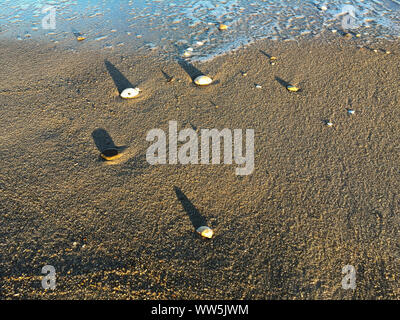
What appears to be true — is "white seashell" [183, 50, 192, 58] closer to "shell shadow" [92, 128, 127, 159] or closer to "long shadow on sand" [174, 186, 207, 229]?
"shell shadow" [92, 128, 127, 159]

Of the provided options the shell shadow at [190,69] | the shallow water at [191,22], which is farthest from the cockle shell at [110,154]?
the shallow water at [191,22]

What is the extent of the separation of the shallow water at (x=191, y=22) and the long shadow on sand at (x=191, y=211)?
2720 millimetres

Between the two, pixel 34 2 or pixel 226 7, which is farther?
pixel 34 2

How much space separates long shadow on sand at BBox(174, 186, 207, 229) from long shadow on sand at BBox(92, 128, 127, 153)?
849 mm

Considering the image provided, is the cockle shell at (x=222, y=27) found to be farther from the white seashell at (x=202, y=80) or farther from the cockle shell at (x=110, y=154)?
the cockle shell at (x=110, y=154)

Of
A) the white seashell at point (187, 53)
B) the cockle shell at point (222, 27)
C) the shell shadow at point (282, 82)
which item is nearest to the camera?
the shell shadow at point (282, 82)

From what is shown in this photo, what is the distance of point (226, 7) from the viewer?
596 cm

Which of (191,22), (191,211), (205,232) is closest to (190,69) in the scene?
(191,22)

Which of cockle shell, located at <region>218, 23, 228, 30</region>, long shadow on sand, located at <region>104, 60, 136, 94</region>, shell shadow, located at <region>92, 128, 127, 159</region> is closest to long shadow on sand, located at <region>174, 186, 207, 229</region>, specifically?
shell shadow, located at <region>92, 128, 127, 159</region>

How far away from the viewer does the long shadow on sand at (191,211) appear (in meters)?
2.07

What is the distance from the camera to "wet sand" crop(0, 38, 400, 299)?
5.83 feet

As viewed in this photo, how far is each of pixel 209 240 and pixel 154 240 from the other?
1.36 ft
